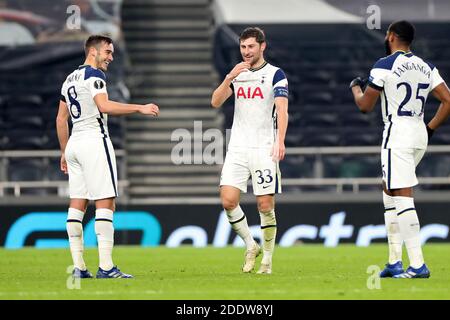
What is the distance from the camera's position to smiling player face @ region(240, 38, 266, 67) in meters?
10.6

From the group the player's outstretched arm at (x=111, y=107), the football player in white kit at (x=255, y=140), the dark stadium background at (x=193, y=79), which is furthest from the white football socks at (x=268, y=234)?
the dark stadium background at (x=193, y=79)

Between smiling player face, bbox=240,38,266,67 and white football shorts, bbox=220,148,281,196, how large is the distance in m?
0.79

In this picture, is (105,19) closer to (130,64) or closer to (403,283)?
(130,64)

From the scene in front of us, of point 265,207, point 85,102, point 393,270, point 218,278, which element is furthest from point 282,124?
point 85,102

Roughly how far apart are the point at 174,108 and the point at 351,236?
4.85 meters

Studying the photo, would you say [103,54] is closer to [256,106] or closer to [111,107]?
[111,107]

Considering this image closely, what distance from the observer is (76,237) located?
10.4 metres

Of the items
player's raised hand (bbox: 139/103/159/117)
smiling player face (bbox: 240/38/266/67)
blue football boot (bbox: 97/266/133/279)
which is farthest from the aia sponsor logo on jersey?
blue football boot (bbox: 97/266/133/279)

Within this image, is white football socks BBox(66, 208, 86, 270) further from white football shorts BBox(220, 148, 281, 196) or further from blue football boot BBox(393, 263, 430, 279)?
blue football boot BBox(393, 263, 430, 279)

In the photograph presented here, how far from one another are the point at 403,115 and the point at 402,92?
0.18 metres

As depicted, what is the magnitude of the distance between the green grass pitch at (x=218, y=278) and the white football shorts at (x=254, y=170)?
2.49ft

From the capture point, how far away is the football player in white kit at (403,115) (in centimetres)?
977

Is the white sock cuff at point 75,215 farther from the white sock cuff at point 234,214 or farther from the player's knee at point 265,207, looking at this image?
the player's knee at point 265,207
